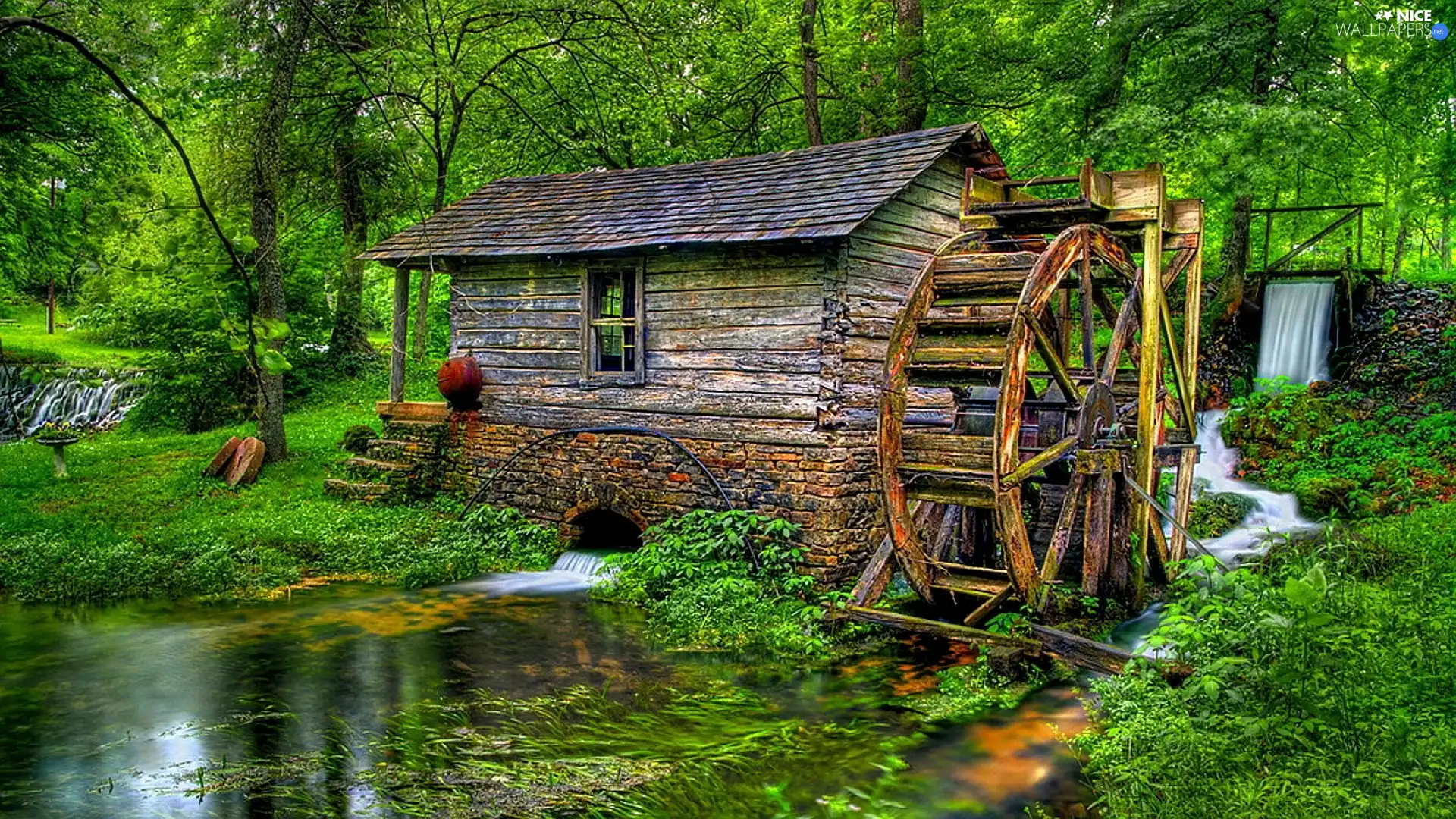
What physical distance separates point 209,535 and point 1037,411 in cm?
907

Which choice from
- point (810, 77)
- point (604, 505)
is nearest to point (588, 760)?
point (604, 505)

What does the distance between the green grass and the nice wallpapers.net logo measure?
2399 cm

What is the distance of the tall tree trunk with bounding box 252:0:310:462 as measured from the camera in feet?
40.4

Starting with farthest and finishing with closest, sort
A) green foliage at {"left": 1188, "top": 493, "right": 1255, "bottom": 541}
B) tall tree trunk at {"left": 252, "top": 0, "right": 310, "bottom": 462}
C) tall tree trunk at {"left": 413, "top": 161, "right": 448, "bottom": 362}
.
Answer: tall tree trunk at {"left": 413, "top": 161, "right": 448, "bottom": 362} < tall tree trunk at {"left": 252, "top": 0, "right": 310, "bottom": 462} < green foliage at {"left": 1188, "top": 493, "right": 1255, "bottom": 541}

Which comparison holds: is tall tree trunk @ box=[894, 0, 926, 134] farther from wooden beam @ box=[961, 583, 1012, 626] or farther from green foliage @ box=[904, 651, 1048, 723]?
green foliage @ box=[904, 651, 1048, 723]

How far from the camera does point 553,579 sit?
37.2 feet

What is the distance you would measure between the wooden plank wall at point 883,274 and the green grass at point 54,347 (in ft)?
63.5


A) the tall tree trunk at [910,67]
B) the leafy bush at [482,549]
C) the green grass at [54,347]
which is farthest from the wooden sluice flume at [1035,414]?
the green grass at [54,347]

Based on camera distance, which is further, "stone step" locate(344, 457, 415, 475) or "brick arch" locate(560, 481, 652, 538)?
"stone step" locate(344, 457, 415, 475)

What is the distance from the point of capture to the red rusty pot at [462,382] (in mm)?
12789

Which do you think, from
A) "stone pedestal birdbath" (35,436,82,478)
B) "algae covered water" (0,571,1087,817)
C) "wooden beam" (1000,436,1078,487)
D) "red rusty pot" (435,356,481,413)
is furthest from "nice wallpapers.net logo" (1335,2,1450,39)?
"stone pedestal birdbath" (35,436,82,478)

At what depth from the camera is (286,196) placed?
62.7ft

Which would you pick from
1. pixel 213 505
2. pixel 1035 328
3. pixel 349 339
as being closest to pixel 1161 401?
pixel 1035 328

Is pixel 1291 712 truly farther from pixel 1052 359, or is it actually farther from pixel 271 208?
pixel 271 208
